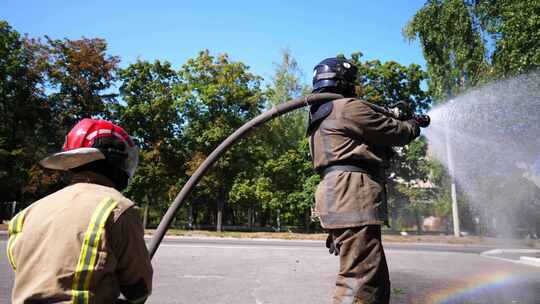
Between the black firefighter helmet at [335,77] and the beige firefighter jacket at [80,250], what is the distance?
7.08 feet

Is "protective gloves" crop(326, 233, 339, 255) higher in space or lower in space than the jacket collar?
lower

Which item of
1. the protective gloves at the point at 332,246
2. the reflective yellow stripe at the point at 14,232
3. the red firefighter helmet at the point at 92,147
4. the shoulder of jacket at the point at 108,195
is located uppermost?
the red firefighter helmet at the point at 92,147

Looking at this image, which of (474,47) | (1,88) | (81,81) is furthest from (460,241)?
(1,88)

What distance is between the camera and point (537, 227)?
107 feet

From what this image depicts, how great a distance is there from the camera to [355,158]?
118 inches

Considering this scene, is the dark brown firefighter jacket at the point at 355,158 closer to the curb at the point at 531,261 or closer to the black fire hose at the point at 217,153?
the black fire hose at the point at 217,153

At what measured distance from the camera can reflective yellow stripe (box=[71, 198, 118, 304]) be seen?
152 centimetres

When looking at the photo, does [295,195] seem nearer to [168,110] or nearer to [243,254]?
[168,110]

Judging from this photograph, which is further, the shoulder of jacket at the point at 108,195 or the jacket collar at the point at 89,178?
the jacket collar at the point at 89,178

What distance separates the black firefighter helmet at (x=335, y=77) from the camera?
3.37 m

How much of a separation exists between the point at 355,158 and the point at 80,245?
2026 millimetres

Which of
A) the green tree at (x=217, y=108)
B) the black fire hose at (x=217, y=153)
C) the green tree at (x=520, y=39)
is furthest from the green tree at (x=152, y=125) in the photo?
the black fire hose at (x=217, y=153)

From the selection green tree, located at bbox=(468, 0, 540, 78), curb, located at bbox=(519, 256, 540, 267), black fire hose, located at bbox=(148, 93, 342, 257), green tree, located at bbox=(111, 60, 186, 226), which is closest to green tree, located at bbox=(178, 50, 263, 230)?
green tree, located at bbox=(111, 60, 186, 226)

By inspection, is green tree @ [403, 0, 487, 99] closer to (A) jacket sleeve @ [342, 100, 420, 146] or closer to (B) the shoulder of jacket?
(A) jacket sleeve @ [342, 100, 420, 146]
